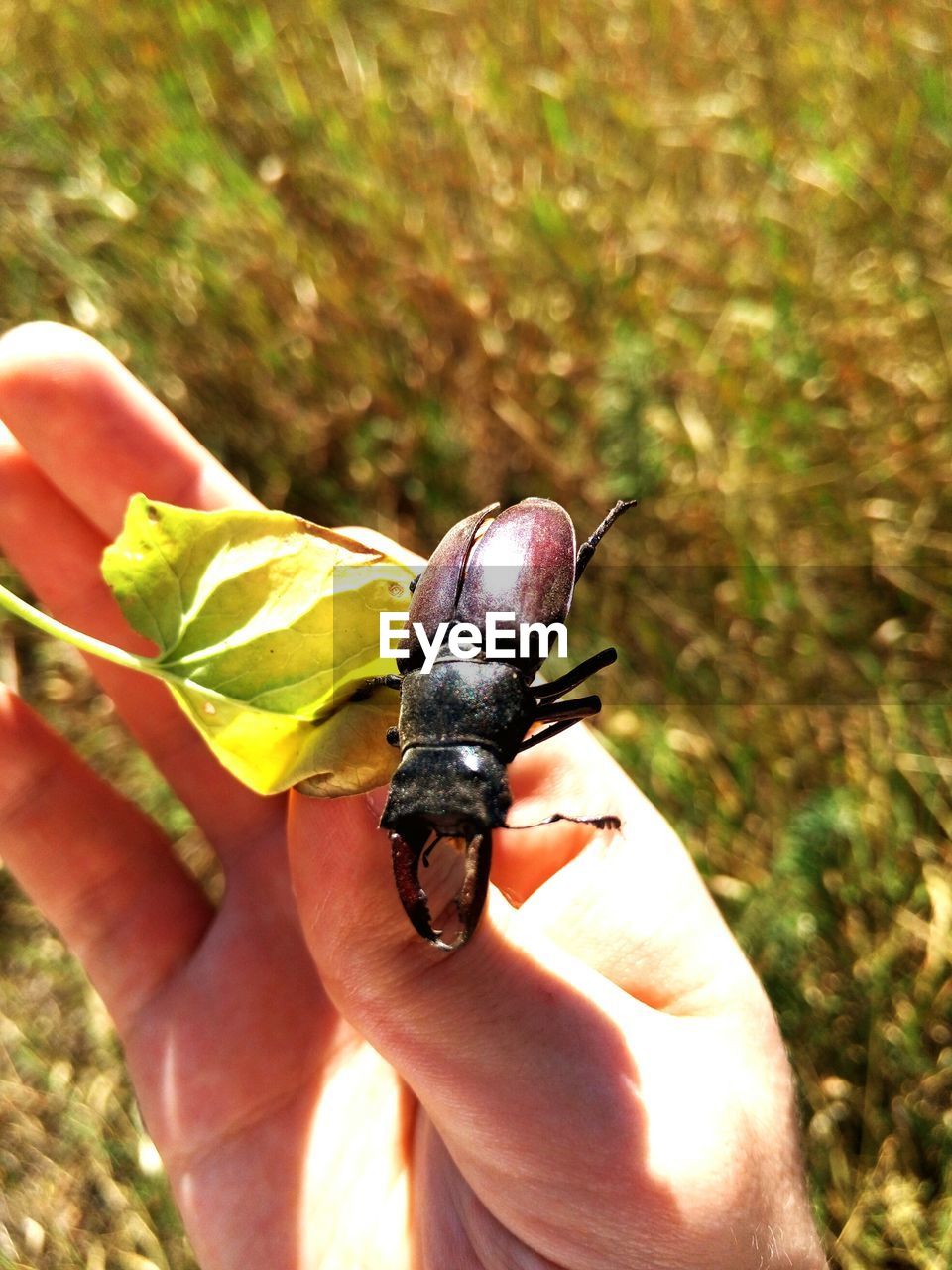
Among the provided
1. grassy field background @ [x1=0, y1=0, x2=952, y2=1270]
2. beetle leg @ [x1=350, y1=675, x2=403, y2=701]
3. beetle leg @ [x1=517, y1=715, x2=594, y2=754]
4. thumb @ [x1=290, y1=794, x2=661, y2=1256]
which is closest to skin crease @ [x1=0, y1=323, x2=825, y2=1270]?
thumb @ [x1=290, y1=794, x2=661, y2=1256]

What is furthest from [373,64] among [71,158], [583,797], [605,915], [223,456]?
[605,915]

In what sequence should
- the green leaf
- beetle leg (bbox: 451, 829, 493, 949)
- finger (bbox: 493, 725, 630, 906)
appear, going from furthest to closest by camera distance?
finger (bbox: 493, 725, 630, 906) → the green leaf → beetle leg (bbox: 451, 829, 493, 949)

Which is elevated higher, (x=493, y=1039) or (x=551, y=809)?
(x=493, y=1039)

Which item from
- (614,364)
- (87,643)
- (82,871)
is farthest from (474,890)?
(614,364)

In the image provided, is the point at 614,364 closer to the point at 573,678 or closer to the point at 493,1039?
the point at 573,678

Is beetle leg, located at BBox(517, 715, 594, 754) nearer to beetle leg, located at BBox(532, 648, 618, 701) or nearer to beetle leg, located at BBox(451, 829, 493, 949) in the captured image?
beetle leg, located at BBox(532, 648, 618, 701)

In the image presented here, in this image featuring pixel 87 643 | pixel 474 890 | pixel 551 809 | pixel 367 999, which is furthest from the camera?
pixel 551 809
